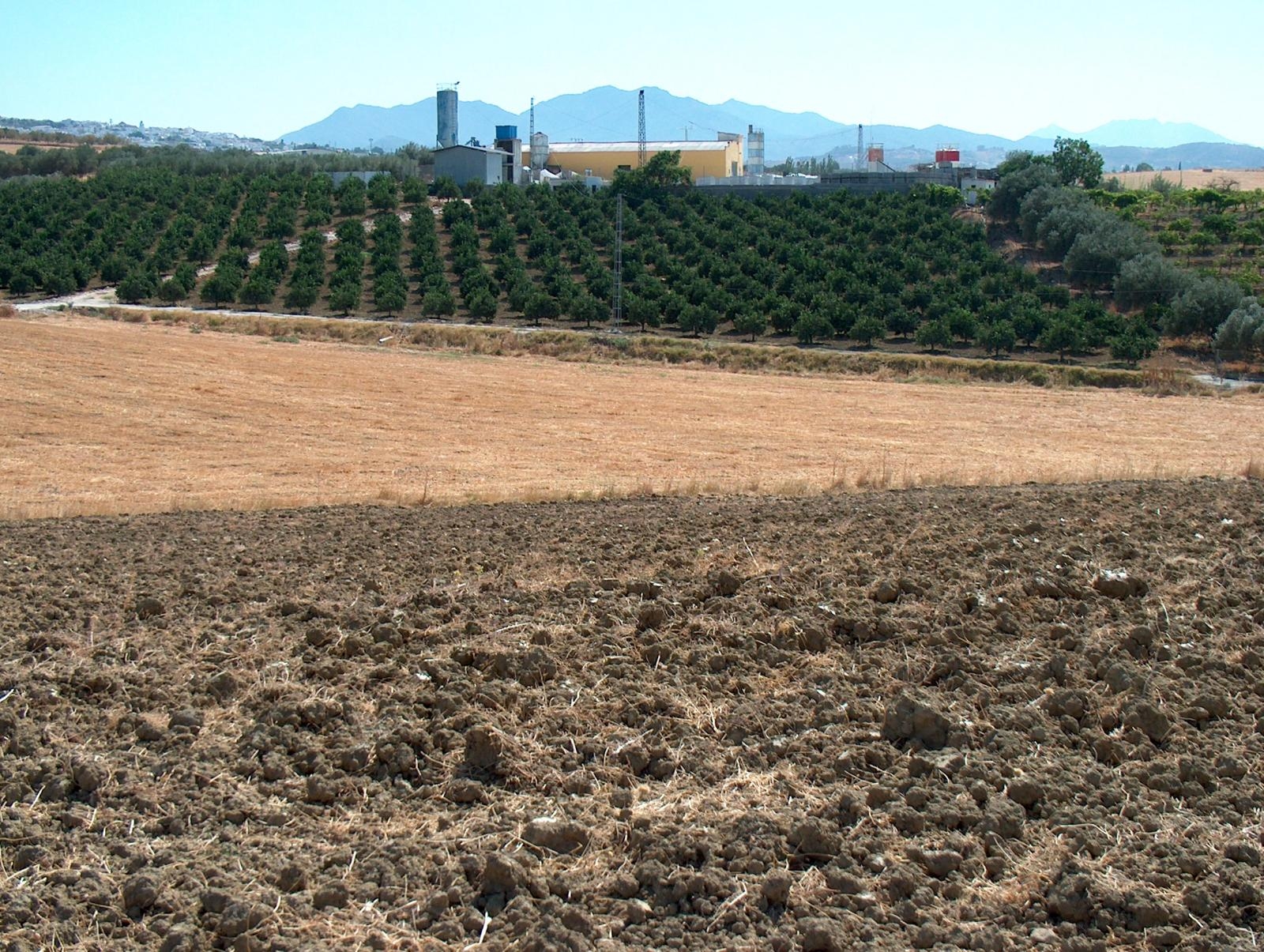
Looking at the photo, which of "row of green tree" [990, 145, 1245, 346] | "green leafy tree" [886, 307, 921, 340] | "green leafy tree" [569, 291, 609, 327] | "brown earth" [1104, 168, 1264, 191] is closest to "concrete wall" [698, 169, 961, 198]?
"row of green tree" [990, 145, 1245, 346]

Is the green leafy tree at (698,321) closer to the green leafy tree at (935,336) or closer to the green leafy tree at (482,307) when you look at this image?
the green leafy tree at (482,307)

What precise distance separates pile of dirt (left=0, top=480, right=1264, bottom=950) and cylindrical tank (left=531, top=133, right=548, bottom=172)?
288 feet

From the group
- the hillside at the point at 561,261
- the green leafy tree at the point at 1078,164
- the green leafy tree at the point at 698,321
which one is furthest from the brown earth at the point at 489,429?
the green leafy tree at the point at 1078,164

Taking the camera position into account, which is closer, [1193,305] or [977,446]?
[977,446]

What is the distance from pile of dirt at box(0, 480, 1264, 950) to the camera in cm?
529

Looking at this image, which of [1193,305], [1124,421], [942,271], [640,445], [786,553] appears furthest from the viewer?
[942,271]

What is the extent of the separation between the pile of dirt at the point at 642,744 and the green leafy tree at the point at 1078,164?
78002 millimetres

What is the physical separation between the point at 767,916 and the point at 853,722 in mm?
2103

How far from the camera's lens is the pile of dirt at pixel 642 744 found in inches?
208

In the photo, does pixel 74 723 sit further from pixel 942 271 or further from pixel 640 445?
pixel 942 271

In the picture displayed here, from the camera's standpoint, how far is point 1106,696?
24.3 ft

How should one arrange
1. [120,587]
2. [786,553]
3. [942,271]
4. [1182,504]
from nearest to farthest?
1. [120,587]
2. [786,553]
3. [1182,504]
4. [942,271]

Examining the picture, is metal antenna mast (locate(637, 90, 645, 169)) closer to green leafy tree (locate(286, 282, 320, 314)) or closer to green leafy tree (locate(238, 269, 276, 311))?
green leafy tree (locate(238, 269, 276, 311))

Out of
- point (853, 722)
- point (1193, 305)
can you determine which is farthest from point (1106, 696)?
point (1193, 305)
